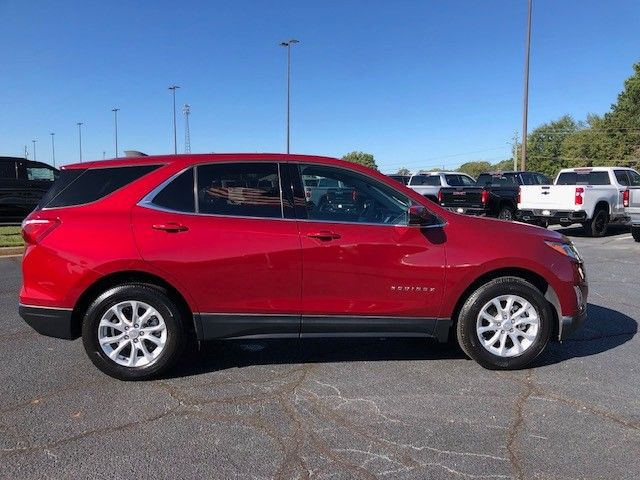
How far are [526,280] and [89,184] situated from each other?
139 inches

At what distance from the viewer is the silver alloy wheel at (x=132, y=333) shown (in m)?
3.93

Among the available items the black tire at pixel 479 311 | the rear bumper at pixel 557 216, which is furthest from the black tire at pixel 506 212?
the black tire at pixel 479 311

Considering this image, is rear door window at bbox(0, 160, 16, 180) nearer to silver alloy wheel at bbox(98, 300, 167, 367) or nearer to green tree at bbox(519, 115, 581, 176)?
silver alloy wheel at bbox(98, 300, 167, 367)

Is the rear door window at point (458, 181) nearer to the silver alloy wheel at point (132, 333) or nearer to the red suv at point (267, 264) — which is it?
the red suv at point (267, 264)

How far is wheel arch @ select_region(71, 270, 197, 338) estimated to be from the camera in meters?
3.92

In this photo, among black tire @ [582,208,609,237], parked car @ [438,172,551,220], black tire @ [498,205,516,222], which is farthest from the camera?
black tire @ [498,205,516,222]

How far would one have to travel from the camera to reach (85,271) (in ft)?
12.6

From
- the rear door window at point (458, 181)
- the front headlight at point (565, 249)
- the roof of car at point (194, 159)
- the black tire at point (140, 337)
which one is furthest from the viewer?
the rear door window at point (458, 181)

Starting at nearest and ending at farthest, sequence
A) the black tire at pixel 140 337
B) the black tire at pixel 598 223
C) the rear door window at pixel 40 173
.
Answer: the black tire at pixel 140 337
the black tire at pixel 598 223
the rear door window at pixel 40 173

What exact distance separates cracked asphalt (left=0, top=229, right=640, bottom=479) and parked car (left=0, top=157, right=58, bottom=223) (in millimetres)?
10500

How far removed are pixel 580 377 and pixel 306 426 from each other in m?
2.27

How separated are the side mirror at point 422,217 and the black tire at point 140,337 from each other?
6.20 feet

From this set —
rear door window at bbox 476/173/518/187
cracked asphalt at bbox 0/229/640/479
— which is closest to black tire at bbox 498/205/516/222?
rear door window at bbox 476/173/518/187

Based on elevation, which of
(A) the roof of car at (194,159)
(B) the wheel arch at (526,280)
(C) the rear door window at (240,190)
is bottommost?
(B) the wheel arch at (526,280)
